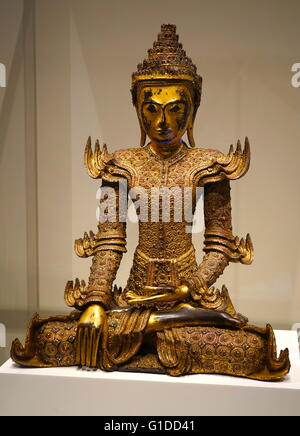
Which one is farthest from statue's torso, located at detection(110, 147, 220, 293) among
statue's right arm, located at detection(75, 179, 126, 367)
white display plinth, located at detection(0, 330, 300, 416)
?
white display plinth, located at detection(0, 330, 300, 416)

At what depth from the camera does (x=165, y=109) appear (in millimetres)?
3039

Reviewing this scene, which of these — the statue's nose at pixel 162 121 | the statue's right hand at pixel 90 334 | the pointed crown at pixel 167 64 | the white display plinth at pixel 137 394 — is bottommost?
the white display plinth at pixel 137 394

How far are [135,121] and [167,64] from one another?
2.78 feet

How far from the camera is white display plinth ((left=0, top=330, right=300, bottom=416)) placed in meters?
2.65

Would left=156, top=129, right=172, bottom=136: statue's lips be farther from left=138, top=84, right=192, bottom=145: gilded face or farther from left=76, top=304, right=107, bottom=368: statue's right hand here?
left=76, top=304, right=107, bottom=368: statue's right hand

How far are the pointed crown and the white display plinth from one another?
4.47 feet

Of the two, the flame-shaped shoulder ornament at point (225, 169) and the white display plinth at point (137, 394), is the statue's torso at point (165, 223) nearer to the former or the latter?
the flame-shaped shoulder ornament at point (225, 169)

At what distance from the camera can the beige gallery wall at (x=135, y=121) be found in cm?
356

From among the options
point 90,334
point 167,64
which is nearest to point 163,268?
point 90,334

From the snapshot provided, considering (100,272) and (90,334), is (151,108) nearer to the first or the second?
(100,272)

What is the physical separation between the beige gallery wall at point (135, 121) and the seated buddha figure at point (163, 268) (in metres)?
0.57

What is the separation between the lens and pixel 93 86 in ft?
12.4

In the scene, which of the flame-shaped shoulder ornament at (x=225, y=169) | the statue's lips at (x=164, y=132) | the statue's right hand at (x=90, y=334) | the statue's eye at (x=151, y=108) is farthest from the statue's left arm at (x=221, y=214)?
the statue's right hand at (x=90, y=334)
